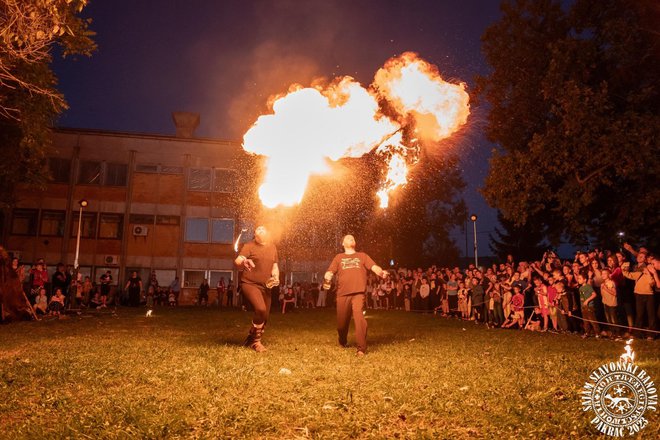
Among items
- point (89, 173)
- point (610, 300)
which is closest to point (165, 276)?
point (89, 173)

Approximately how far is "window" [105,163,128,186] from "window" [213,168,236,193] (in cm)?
739

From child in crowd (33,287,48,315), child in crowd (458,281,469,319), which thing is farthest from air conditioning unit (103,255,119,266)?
child in crowd (458,281,469,319)

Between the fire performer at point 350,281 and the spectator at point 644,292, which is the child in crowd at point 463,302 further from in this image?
the fire performer at point 350,281

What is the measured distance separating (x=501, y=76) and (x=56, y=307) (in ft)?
72.6

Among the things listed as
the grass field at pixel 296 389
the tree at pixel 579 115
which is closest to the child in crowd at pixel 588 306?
the grass field at pixel 296 389

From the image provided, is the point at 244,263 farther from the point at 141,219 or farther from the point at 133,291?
the point at 141,219

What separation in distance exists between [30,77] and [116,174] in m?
26.1

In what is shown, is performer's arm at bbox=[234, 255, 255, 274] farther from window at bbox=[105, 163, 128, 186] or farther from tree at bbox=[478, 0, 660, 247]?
window at bbox=[105, 163, 128, 186]

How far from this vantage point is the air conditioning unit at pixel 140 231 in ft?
127

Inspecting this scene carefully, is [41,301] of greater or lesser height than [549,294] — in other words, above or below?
below

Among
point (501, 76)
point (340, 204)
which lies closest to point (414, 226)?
point (340, 204)

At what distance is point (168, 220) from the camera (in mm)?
39594

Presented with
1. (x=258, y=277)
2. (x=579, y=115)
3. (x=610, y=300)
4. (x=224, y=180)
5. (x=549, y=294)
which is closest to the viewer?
(x=258, y=277)

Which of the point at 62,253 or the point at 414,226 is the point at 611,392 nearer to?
the point at 62,253
